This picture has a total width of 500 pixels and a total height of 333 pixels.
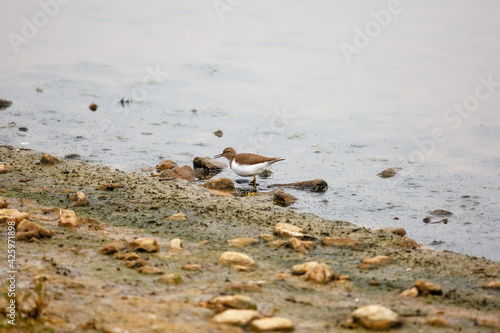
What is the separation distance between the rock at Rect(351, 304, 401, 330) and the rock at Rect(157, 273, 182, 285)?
1.59 meters

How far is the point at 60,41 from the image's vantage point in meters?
19.1

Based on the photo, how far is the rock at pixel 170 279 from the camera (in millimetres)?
5098

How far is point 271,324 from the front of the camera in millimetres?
4211

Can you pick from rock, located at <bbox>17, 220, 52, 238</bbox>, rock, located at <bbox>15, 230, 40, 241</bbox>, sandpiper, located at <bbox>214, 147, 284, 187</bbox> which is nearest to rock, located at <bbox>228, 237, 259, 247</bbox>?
rock, located at <bbox>17, 220, 52, 238</bbox>

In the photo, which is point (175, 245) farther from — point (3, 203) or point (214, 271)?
point (3, 203)

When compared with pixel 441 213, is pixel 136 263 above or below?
below

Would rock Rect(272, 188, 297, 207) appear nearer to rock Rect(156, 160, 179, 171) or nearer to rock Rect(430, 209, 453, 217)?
rock Rect(430, 209, 453, 217)

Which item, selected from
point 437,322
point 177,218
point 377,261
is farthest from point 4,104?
point 437,322

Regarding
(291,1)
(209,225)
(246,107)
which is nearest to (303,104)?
(246,107)

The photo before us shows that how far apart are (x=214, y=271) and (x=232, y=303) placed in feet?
3.09

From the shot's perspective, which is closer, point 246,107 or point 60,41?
point 246,107

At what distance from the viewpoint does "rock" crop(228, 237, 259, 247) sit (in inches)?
250

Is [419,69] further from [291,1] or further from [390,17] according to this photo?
[291,1]

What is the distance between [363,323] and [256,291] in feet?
3.46
